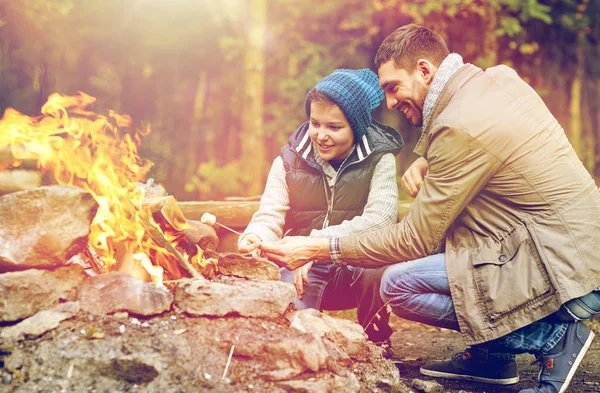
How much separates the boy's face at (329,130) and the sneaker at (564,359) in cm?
169

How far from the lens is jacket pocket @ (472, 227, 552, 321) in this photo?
313 centimetres

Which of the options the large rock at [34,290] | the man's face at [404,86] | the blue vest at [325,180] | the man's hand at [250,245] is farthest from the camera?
the blue vest at [325,180]

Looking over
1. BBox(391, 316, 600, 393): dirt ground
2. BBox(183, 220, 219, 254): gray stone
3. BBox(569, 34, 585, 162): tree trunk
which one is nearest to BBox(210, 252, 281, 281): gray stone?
BBox(183, 220, 219, 254): gray stone

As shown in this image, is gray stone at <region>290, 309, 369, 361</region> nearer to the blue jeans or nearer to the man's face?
the blue jeans

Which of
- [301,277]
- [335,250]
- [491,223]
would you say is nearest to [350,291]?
[301,277]

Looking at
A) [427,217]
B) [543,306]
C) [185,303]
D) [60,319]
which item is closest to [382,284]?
[427,217]

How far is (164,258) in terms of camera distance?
134 inches

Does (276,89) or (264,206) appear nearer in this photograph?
(264,206)

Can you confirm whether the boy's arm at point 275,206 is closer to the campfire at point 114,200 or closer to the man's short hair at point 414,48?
the campfire at point 114,200

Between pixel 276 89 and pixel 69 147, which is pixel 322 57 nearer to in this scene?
pixel 276 89

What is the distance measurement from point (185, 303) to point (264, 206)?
→ 127 cm

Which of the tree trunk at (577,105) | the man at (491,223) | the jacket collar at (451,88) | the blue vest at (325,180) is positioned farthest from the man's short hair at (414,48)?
the tree trunk at (577,105)

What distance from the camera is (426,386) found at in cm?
352

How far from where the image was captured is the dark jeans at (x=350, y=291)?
13.6 ft
